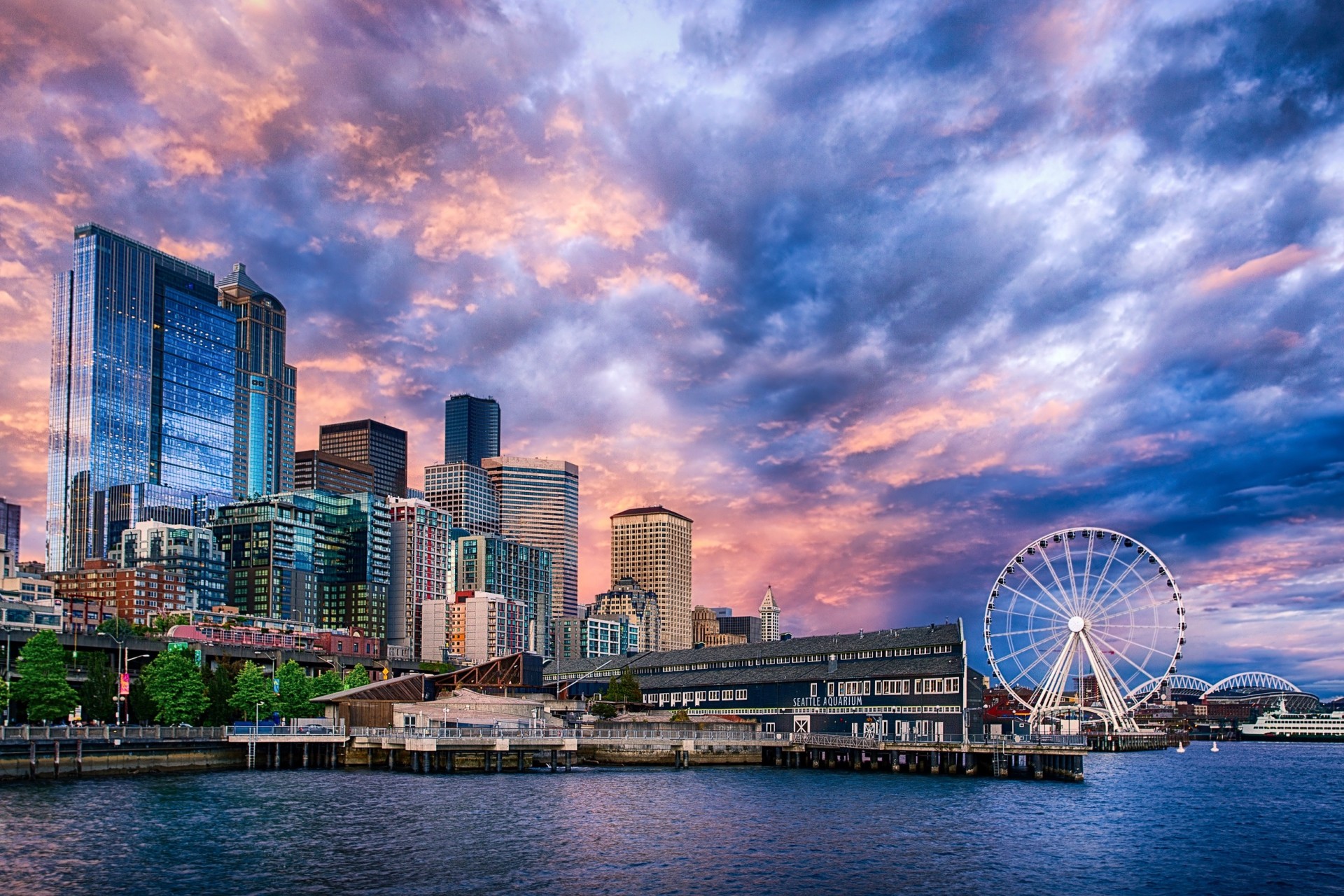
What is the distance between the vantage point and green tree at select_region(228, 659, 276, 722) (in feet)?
468

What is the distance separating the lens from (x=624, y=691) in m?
180

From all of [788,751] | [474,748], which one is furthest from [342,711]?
[788,751]

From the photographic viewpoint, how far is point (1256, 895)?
6203cm

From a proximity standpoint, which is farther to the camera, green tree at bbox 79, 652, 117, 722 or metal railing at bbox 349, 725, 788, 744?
green tree at bbox 79, 652, 117, 722

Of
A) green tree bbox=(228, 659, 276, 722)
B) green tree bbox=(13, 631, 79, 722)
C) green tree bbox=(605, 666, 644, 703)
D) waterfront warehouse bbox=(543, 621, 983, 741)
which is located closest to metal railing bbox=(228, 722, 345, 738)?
green tree bbox=(228, 659, 276, 722)

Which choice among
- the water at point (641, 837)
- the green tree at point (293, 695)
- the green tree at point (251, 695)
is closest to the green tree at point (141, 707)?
the green tree at point (251, 695)

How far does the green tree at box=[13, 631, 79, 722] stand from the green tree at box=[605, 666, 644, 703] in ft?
242

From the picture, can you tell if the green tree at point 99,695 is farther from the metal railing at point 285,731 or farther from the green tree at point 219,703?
the metal railing at point 285,731

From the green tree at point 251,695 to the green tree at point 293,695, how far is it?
194 cm

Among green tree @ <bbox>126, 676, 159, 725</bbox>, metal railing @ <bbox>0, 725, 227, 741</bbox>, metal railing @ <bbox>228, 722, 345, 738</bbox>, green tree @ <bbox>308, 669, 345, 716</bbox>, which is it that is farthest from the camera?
green tree @ <bbox>308, 669, 345, 716</bbox>

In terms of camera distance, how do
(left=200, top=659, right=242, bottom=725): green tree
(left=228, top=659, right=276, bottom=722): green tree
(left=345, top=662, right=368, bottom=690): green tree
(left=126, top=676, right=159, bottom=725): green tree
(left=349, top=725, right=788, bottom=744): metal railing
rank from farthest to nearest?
(left=345, top=662, right=368, bottom=690): green tree, (left=228, top=659, right=276, bottom=722): green tree, (left=200, top=659, right=242, bottom=725): green tree, (left=126, top=676, right=159, bottom=725): green tree, (left=349, top=725, right=788, bottom=744): metal railing

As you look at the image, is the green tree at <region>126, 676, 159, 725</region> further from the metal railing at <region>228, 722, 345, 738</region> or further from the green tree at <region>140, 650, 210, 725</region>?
the metal railing at <region>228, 722, 345, 738</region>

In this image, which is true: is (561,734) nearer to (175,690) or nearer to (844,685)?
(844,685)

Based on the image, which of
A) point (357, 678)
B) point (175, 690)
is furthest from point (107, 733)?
point (357, 678)
